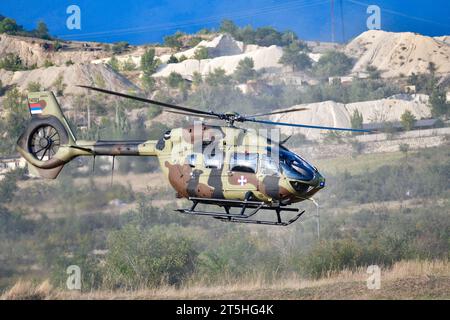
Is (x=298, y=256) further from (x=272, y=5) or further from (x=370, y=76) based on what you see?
(x=272, y=5)

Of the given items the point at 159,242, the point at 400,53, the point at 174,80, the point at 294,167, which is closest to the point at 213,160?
the point at 294,167

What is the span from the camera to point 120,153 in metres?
19.5

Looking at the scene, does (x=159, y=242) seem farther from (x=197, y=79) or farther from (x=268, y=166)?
(x=197, y=79)

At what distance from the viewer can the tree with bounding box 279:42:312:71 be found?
6988 cm

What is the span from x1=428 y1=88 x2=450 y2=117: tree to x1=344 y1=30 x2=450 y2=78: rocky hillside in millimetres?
10982

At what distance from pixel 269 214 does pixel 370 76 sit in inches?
1302

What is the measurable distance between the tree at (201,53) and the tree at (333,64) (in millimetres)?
8839

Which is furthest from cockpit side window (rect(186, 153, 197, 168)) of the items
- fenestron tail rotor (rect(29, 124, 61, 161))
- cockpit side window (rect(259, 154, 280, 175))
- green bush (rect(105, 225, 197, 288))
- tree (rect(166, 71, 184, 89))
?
tree (rect(166, 71, 184, 89))

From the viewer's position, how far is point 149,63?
2795 inches

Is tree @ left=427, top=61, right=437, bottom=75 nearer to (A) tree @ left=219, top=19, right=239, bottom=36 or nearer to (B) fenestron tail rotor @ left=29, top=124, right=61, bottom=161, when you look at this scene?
(A) tree @ left=219, top=19, right=239, bottom=36

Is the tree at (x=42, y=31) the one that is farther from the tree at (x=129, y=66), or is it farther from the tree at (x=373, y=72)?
the tree at (x=373, y=72)

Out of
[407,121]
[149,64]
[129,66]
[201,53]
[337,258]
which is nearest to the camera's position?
[337,258]

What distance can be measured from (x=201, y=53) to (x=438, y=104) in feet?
81.0

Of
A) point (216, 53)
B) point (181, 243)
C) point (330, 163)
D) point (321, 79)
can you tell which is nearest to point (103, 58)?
point (216, 53)
